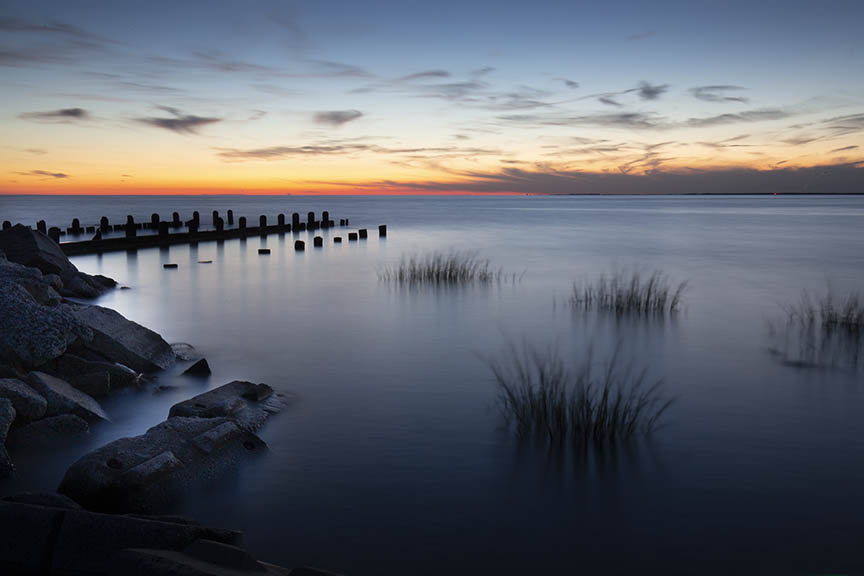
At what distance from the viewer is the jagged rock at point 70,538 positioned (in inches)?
142

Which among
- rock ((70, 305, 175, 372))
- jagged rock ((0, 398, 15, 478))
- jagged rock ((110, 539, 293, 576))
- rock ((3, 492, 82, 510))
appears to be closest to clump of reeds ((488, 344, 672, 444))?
jagged rock ((110, 539, 293, 576))

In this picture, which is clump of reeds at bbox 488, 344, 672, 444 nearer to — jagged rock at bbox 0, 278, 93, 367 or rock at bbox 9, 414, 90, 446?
rock at bbox 9, 414, 90, 446

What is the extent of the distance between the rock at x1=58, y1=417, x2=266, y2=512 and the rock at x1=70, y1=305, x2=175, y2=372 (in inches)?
120

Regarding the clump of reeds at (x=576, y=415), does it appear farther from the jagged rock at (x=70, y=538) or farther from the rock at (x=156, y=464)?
the jagged rock at (x=70, y=538)

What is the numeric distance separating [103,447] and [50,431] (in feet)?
5.07

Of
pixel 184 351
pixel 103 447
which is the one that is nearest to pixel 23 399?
pixel 103 447

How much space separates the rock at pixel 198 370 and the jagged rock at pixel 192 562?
18.6 ft

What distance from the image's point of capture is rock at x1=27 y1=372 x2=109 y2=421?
660 cm

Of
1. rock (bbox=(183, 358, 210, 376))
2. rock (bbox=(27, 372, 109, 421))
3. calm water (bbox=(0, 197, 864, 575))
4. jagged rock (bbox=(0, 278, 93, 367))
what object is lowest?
calm water (bbox=(0, 197, 864, 575))

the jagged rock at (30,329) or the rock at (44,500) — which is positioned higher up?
the jagged rock at (30,329)

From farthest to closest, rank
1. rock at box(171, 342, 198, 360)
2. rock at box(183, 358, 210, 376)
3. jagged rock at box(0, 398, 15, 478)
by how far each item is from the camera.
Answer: rock at box(171, 342, 198, 360) → rock at box(183, 358, 210, 376) → jagged rock at box(0, 398, 15, 478)

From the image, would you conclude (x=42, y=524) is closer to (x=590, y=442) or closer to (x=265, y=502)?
(x=265, y=502)

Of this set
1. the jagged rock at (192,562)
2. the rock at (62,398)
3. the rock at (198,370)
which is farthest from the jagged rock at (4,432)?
the rock at (198,370)

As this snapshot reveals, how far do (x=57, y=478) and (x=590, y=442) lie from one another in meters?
4.89
